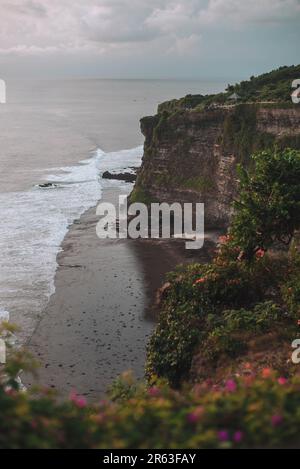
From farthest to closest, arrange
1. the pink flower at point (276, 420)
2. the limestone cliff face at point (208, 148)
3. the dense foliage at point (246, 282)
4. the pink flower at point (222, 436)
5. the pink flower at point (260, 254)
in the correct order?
the limestone cliff face at point (208, 148), the pink flower at point (260, 254), the dense foliage at point (246, 282), the pink flower at point (276, 420), the pink flower at point (222, 436)

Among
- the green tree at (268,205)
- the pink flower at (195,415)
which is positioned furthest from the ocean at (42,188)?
the pink flower at (195,415)

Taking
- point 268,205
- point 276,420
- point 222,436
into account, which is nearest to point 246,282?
point 268,205

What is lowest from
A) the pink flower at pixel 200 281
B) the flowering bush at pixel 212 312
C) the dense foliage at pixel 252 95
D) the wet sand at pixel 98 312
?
the wet sand at pixel 98 312

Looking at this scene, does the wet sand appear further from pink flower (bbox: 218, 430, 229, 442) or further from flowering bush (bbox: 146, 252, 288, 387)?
pink flower (bbox: 218, 430, 229, 442)

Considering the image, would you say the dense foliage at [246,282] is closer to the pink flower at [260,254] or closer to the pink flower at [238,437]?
the pink flower at [260,254]
